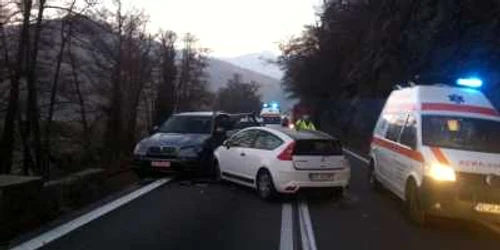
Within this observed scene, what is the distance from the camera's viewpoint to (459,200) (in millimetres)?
11844

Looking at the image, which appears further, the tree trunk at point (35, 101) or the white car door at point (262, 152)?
the tree trunk at point (35, 101)

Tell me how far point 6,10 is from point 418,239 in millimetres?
20431

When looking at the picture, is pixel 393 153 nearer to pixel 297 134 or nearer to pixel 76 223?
pixel 297 134

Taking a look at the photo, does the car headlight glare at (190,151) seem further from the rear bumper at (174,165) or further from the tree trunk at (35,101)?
the tree trunk at (35,101)

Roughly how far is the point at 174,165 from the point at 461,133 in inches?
291

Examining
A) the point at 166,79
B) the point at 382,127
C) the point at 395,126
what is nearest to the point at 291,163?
the point at 395,126

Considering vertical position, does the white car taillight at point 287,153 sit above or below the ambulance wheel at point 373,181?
above

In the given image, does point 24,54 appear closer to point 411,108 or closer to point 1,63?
point 1,63

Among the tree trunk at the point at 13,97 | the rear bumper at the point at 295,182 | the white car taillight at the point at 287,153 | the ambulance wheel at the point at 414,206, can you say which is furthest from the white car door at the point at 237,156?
the tree trunk at the point at 13,97

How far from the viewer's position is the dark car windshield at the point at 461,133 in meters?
13.2

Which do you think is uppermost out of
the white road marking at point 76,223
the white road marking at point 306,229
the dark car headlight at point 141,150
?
the dark car headlight at point 141,150

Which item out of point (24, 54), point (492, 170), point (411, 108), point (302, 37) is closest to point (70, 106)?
point (24, 54)

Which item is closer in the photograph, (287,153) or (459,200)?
(459,200)

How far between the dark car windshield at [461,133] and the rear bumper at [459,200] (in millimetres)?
1199
